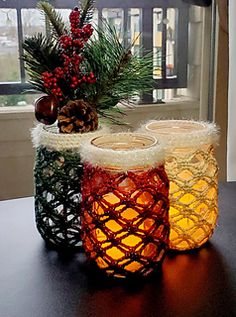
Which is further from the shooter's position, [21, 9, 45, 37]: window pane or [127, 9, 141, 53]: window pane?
[127, 9, 141, 53]: window pane

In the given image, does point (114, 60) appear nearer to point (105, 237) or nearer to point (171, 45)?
point (105, 237)

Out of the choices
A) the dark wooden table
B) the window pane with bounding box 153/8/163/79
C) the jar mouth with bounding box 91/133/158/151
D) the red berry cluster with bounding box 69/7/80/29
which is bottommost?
the dark wooden table

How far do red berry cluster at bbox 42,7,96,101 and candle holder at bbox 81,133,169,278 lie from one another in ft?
0.41

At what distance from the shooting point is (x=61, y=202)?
2.52 feet

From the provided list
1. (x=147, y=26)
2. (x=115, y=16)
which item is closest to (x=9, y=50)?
(x=115, y=16)

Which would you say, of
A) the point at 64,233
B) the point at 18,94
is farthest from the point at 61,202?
the point at 18,94

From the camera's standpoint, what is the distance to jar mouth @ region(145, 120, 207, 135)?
82 cm

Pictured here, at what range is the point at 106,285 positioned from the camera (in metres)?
0.70

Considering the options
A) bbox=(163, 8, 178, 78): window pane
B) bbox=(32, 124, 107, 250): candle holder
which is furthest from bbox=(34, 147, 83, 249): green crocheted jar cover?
bbox=(163, 8, 178, 78): window pane

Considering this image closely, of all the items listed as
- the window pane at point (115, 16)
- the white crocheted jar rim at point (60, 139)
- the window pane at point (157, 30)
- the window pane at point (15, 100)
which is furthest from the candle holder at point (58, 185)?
the window pane at point (157, 30)

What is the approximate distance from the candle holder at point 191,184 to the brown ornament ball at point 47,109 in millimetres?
166

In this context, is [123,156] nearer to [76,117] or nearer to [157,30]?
[76,117]

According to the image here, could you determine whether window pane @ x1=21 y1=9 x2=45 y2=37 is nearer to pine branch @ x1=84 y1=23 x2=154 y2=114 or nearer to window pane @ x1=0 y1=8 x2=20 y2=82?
window pane @ x1=0 y1=8 x2=20 y2=82

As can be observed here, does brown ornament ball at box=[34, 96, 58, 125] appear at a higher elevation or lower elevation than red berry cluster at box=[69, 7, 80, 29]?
lower
